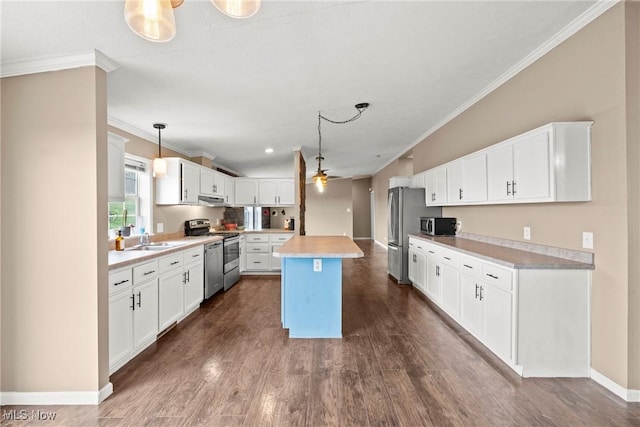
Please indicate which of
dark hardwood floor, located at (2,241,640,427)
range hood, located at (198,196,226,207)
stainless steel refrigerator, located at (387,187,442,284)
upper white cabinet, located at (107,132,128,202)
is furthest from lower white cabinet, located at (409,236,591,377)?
range hood, located at (198,196,226,207)

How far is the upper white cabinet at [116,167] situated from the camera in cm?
279

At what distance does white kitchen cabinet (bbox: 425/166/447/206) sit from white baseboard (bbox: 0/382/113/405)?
416 centimetres

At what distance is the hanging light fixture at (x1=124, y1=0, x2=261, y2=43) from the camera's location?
3.44ft

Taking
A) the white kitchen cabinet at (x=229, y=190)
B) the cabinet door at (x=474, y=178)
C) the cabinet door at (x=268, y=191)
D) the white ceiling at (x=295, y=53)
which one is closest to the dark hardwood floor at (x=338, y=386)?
the cabinet door at (x=474, y=178)

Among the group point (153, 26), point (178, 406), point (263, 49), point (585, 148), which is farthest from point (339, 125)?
point (178, 406)

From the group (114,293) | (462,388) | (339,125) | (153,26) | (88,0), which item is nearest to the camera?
(153,26)

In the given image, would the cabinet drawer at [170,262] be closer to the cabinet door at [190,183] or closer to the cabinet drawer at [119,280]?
the cabinet drawer at [119,280]

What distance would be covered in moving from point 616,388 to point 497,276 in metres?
0.97

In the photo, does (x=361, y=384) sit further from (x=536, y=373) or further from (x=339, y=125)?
(x=339, y=125)

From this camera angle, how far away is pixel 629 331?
195cm

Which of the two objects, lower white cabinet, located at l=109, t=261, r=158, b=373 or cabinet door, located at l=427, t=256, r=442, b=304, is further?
cabinet door, located at l=427, t=256, r=442, b=304

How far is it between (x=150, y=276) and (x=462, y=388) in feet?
9.36

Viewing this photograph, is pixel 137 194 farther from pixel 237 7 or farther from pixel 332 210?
pixel 332 210

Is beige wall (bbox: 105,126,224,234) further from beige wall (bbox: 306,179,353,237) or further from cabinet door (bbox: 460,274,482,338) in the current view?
beige wall (bbox: 306,179,353,237)
